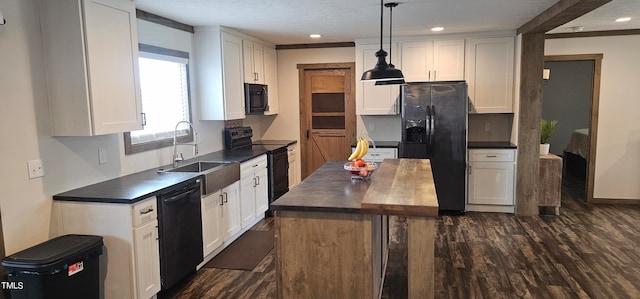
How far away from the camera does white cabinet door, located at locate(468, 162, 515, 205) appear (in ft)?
17.1

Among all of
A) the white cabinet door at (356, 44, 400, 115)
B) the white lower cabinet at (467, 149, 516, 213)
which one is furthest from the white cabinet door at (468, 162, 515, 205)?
the white cabinet door at (356, 44, 400, 115)

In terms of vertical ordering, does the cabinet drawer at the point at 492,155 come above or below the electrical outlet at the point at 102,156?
below

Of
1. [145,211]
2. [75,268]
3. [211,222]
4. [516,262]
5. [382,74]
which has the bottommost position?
[516,262]

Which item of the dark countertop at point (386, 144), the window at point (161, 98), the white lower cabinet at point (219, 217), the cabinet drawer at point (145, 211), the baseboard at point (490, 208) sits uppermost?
the window at point (161, 98)

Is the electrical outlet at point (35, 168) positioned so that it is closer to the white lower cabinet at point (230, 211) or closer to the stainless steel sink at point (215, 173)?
the stainless steel sink at point (215, 173)

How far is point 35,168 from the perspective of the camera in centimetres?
266

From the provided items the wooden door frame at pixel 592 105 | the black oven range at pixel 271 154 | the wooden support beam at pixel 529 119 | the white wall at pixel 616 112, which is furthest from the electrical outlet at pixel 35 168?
the white wall at pixel 616 112

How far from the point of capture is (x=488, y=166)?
5.25 metres

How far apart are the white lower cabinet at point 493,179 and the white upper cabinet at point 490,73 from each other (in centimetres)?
59

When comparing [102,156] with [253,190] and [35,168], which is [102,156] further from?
[253,190]

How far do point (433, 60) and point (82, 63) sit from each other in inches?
163

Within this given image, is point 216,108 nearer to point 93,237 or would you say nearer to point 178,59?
point 178,59

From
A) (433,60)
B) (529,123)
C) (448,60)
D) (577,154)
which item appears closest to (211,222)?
(433,60)

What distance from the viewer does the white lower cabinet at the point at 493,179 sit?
5.20 metres
